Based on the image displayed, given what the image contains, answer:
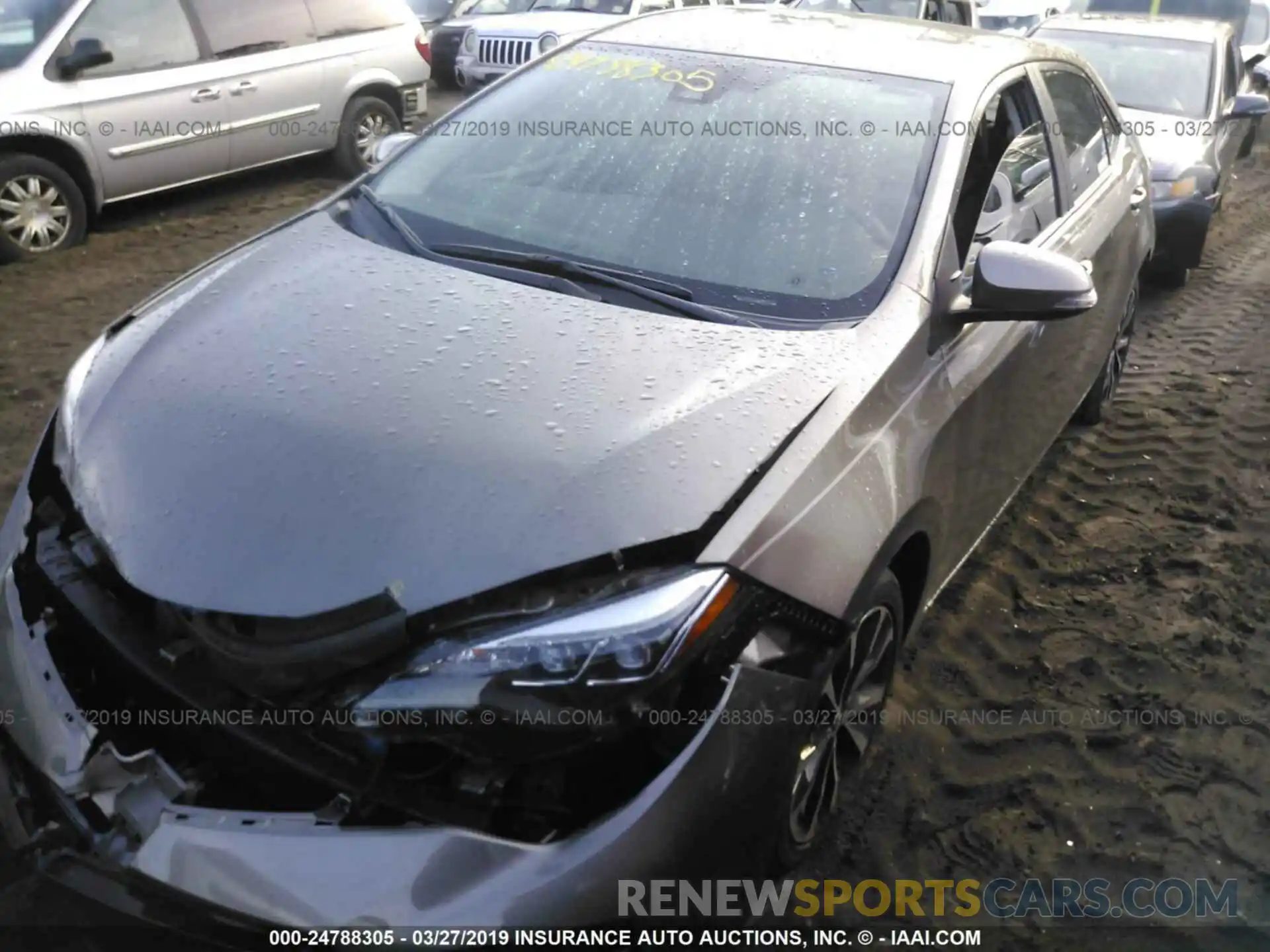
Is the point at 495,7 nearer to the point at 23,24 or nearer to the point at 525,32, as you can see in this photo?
the point at 525,32

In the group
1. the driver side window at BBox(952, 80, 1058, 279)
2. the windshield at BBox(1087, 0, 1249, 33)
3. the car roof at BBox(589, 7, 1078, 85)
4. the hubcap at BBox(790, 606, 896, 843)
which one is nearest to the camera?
the hubcap at BBox(790, 606, 896, 843)

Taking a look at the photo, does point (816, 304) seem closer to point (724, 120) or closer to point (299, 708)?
point (724, 120)

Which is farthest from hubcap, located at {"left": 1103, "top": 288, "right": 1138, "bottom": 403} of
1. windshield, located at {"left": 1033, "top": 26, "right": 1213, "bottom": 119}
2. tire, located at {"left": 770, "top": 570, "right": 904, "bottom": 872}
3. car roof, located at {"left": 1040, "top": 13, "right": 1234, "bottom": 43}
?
car roof, located at {"left": 1040, "top": 13, "right": 1234, "bottom": 43}

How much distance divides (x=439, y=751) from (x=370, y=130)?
7248 mm

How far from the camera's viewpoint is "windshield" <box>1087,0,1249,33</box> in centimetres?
1181

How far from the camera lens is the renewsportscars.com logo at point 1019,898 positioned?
250cm

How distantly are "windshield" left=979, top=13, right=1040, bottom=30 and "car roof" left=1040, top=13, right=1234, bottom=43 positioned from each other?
820 cm

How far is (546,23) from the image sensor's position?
36.3 feet

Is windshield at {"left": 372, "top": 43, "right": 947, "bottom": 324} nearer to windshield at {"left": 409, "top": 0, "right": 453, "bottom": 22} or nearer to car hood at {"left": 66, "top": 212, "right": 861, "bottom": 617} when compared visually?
car hood at {"left": 66, "top": 212, "right": 861, "bottom": 617}

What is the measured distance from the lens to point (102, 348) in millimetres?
2635

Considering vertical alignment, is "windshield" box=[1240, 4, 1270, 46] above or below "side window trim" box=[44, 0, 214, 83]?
below

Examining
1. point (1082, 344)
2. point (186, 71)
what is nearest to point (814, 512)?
point (1082, 344)

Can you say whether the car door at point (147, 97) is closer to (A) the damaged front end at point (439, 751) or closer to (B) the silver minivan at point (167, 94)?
(B) the silver minivan at point (167, 94)

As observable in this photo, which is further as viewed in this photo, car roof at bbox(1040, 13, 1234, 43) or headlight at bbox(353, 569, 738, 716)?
car roof at bbox(1040, 13, 1234, 43)
